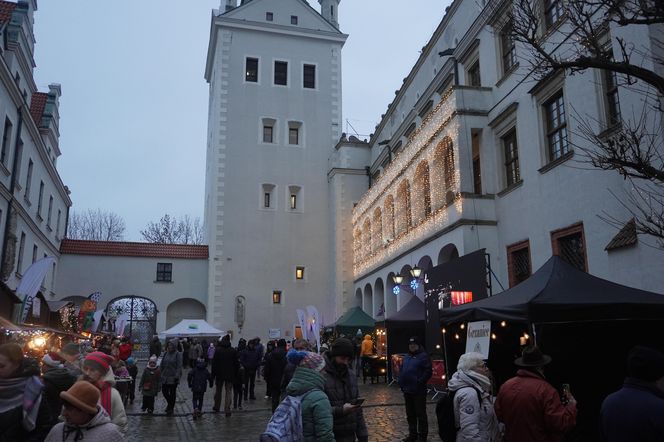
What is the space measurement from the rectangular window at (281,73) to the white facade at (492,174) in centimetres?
1151

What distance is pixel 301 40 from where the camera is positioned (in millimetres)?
37906

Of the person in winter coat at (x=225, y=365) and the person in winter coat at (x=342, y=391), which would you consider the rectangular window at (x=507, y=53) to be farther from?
the person in winter coat at (x=342, y=391)

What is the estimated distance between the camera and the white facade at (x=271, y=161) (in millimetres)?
34000

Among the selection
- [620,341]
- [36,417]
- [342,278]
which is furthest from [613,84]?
[342,278]

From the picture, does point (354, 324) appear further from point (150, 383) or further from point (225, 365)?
point (150, 383)

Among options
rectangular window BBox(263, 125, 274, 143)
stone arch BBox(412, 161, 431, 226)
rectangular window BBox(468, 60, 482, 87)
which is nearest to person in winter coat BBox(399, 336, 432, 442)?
stone arch BBox(412, 161, 431, 226)

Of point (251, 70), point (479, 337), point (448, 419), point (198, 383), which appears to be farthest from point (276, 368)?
point (251, 70)

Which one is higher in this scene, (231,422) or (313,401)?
(313,401)

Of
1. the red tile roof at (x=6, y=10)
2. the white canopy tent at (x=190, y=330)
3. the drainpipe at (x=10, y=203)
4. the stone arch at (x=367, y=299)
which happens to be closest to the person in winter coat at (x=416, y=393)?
the drainpipe at (x=10, y=203)

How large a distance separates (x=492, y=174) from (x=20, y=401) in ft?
52.1

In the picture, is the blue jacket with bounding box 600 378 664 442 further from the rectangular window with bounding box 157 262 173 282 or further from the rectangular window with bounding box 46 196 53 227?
the rectangular window with bounding box 157 262 173 282

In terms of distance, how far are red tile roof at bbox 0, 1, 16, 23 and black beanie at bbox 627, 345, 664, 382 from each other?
2274 centimetres

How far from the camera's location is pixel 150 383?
14.4 metres

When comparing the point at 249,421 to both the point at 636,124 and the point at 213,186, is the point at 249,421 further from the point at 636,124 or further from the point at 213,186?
the point at 213,186
